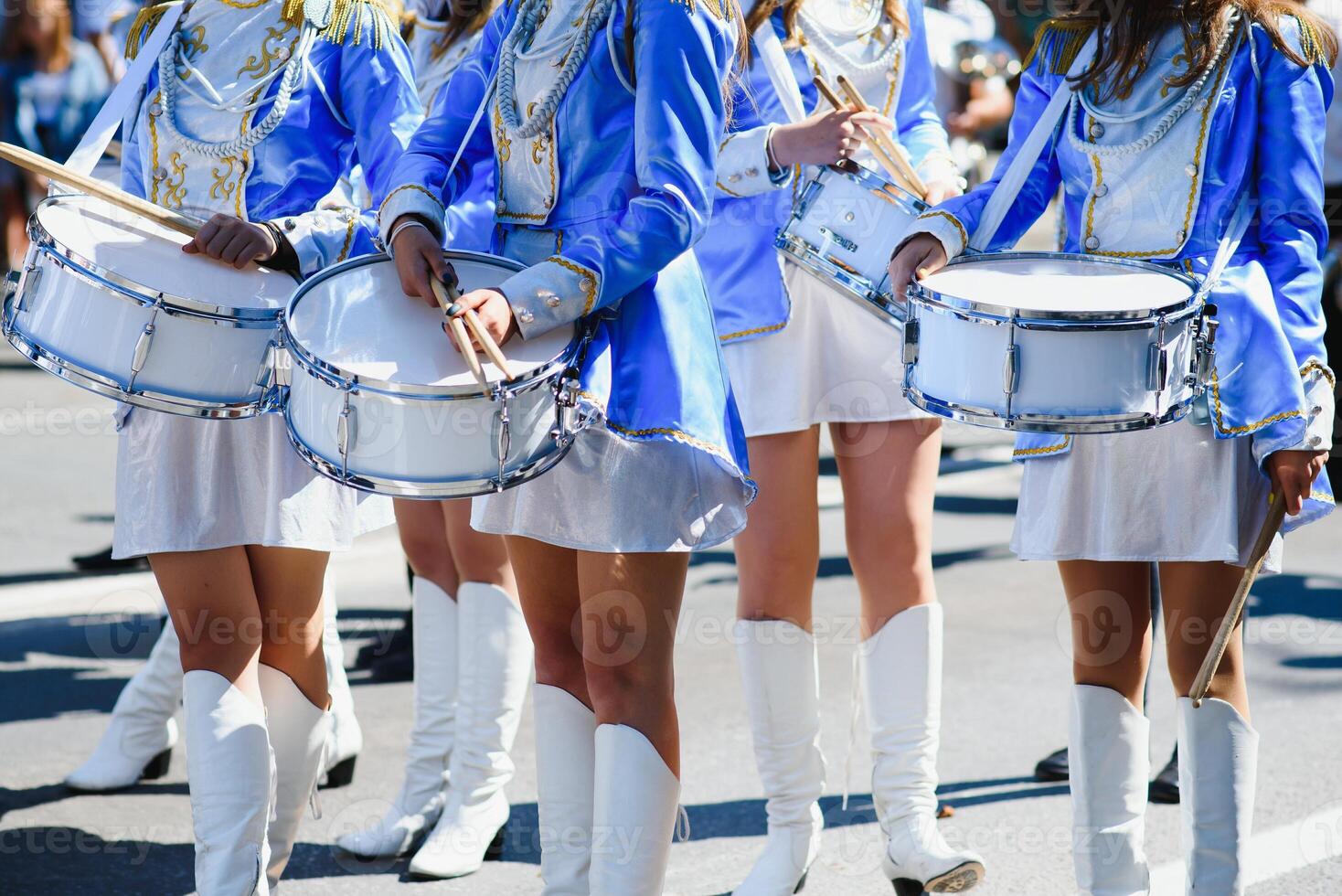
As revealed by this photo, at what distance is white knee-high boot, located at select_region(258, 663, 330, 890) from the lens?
294 centimetres

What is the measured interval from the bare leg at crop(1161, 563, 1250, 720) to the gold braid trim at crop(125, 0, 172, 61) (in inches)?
80.1

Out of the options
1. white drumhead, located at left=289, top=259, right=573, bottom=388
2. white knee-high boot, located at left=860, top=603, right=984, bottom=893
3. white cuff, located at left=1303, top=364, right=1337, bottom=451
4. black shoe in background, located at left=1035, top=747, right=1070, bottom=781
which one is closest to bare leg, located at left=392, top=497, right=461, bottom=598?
white knee-high boot, located at left=860, top=603, right=984, bottom=893

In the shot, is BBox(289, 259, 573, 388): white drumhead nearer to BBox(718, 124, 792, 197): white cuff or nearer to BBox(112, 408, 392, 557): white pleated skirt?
BBox(112, 408, 392, 557): white pleated skirt

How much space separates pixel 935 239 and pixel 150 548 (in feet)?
4.71

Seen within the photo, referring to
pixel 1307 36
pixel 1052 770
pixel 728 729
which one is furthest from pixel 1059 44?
pixel 728 729

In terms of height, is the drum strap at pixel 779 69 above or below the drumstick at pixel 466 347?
above

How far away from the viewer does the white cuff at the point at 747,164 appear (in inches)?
121

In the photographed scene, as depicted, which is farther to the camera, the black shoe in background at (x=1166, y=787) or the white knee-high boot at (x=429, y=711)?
the black shoe in background at (x=1166, y=787)

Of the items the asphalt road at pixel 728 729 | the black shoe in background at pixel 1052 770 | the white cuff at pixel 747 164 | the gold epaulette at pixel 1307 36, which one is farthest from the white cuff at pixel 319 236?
the black shoe in background at pixel 1052 770

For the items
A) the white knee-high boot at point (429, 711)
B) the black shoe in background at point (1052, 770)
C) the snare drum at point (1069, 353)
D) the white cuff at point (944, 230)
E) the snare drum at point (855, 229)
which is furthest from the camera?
the black shoe in background at point (1052, 770)

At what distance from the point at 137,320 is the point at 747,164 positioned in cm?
121

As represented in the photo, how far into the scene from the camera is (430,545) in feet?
11.8

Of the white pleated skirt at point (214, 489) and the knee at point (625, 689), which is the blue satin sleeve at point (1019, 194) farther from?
the white pleated skirt at point (214, 489)

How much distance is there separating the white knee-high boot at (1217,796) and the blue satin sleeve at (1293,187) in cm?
46
